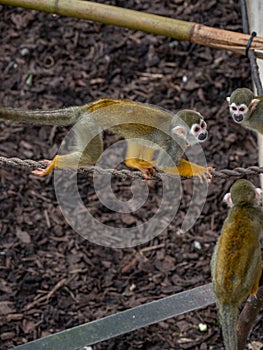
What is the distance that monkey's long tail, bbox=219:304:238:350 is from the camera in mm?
3199

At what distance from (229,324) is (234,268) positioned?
27 centimetres

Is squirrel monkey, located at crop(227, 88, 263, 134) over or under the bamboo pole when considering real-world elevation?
under

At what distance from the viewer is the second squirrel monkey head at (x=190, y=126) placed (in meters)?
3.54

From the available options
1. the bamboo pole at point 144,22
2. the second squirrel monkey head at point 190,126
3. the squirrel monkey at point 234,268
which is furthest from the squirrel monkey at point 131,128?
the bamboo pole at point 144,22

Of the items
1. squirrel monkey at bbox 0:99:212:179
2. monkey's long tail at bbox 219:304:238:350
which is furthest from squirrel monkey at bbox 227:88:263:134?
monkey's long tail at bbox 219:304:238:350

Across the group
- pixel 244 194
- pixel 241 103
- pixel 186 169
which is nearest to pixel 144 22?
pixel 241 103

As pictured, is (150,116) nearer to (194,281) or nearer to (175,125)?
(175,125)

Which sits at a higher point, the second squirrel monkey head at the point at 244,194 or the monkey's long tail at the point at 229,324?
the second squirrel monkey head at the point at 244,194

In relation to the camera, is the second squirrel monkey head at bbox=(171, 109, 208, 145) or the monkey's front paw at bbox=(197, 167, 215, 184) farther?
the monkey's front paw at bbox=(197, 167, 215, 184)

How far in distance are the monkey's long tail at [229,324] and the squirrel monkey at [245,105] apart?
1.26 m

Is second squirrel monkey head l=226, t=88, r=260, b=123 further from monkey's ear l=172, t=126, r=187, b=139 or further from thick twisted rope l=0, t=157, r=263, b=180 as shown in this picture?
thick twisted rope l=0, t=157, r=263, b=180

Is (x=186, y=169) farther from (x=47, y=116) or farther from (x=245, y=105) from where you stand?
(x=47, y=116)

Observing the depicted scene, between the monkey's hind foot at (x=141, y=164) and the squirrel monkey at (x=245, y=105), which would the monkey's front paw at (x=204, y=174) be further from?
the squirrel monkey at (x=245, y=105)

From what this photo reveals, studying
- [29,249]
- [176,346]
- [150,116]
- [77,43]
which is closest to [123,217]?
[29,249]
